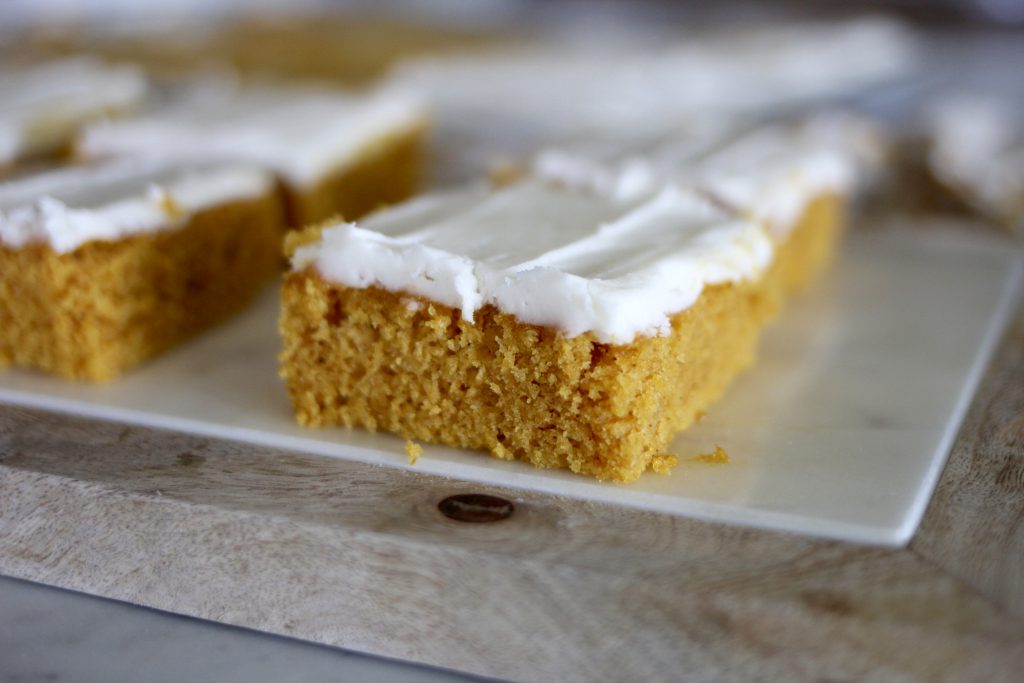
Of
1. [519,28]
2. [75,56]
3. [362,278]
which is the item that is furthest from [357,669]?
[519,28]

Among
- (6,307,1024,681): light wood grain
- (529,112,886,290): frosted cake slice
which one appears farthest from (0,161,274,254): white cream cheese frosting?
(529,112,886,290): frosted cake slice

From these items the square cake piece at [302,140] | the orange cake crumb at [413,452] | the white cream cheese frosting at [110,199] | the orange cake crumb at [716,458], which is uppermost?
the square cake piece at [302,140]

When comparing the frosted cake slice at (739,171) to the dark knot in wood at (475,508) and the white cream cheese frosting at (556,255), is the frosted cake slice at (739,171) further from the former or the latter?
the dark knot in wood at (475,508)

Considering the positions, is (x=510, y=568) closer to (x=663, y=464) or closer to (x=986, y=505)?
(x=663, y=464)

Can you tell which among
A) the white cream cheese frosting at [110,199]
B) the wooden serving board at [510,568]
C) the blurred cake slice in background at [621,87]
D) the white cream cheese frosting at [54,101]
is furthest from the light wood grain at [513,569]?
the blurred cake slice in background at [621,87]

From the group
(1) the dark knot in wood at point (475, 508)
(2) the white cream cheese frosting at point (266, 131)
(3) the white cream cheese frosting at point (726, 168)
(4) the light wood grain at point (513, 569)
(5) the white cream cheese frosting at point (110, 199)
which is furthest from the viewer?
(2) the white cream cheese frosting at point (266, 131)

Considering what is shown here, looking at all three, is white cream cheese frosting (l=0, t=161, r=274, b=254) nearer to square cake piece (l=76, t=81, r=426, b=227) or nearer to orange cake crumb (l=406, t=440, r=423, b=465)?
square cake piece (l=76, t=81, r=426, b=227)

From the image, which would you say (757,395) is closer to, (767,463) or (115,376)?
(767,463)
